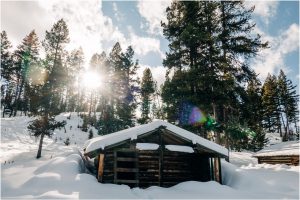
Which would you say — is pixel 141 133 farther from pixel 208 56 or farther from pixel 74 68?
pixel 74 68

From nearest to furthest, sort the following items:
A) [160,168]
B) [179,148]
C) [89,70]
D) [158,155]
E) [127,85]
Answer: [179,148] → [160,168] → [158,155] → [127,85] → [89,70]

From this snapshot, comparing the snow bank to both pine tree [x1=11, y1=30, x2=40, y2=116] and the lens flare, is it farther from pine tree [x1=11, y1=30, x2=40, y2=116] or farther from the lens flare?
pine tree [x1=11, y1=30, x2=40, y2=116]

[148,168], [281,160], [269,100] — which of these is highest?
[269,100]

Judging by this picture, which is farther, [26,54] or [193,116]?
[26,54]

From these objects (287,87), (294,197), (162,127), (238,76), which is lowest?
(294,197)

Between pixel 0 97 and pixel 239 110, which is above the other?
pixel 0 97

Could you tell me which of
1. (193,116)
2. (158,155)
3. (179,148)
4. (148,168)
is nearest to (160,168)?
(148,168)

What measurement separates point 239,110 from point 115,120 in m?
18.0

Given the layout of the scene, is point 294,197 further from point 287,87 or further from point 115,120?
point 287,87

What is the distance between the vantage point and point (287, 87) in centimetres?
4938

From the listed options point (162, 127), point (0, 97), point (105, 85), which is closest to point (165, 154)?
point (162, 127)

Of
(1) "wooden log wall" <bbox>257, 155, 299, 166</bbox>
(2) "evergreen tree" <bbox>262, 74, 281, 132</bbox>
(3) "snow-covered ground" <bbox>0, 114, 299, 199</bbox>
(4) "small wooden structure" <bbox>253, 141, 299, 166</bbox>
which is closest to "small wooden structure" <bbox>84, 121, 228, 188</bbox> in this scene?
(3) "snow-covered ground" <bbox>0, 114, 299, 199</bbox>

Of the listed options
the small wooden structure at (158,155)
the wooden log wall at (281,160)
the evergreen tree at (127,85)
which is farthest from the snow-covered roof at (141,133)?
the evergreen tree at (127,85)

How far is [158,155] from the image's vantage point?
14992mm
